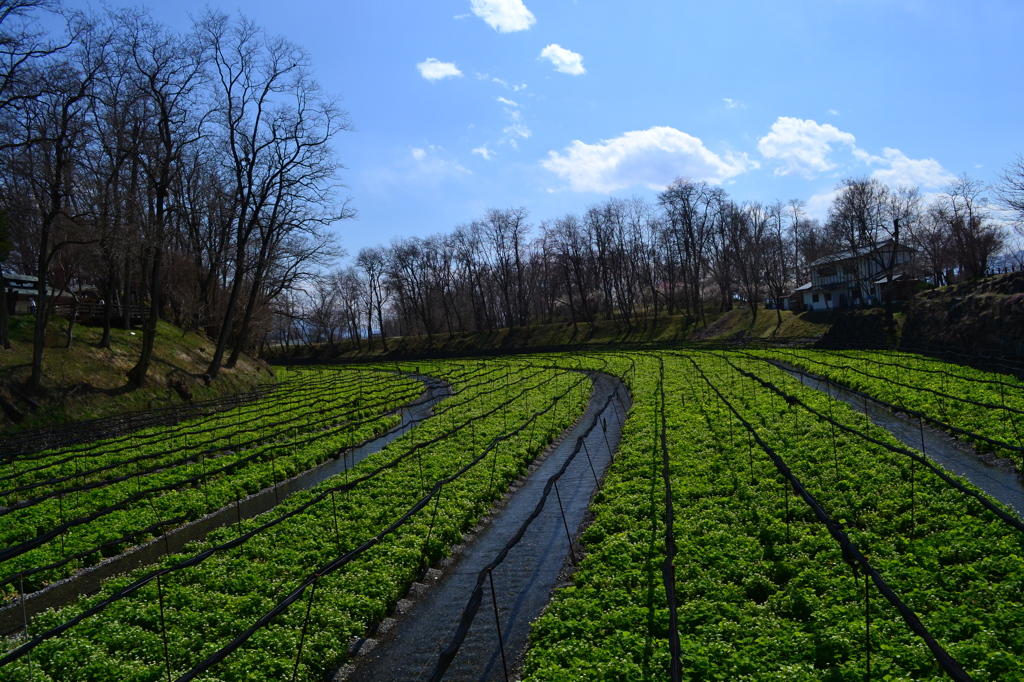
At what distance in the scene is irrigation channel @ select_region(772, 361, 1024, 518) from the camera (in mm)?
14484

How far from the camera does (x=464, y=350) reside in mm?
97875

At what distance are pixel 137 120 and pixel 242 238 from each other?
10172 mm

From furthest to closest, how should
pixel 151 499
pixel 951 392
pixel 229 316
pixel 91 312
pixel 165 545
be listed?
pixel 91 312 < pixel 229 316 < pixel 951 392 < pixel 151 499 < pixel 165 545

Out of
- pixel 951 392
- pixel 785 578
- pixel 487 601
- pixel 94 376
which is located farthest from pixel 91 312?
pixel 951 392

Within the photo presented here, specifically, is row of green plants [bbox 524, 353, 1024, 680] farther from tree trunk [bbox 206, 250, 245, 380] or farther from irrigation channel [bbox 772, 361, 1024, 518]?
tree trunk [bbox 206, 250, 245, 380]

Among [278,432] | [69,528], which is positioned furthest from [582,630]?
[278,432]

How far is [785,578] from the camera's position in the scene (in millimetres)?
9820

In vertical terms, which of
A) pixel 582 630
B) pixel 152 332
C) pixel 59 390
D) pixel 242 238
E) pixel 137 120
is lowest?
pixel 582 630

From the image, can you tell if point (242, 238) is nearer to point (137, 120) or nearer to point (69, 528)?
point (137, 120)

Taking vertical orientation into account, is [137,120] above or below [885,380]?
above

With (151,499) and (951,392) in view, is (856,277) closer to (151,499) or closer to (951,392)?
(951,392)

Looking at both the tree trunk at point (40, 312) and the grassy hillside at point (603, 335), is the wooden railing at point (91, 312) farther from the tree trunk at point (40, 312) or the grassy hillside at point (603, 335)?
the grassy hillside at point (603, 335)

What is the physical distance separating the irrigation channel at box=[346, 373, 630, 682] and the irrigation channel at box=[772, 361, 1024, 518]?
9.92m

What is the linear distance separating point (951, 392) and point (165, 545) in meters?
28.9
